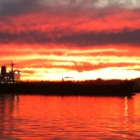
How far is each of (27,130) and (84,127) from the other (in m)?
5.29

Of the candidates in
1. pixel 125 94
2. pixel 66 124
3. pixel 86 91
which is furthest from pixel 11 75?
pixel 66 124

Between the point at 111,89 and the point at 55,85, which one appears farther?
the point at 55,85

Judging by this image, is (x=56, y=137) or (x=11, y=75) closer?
(x=56, y=137)

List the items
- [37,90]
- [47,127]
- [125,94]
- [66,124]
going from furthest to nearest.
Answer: [37,90] → [125,94] → [66,124] → [47,127]

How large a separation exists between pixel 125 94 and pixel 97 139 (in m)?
113

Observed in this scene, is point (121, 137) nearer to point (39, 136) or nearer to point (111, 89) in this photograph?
point (39, 136)

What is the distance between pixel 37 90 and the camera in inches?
6102

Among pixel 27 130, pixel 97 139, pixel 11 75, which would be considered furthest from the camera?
pixel 11 75

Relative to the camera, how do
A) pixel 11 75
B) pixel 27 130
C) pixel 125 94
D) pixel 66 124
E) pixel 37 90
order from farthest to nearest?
pixel 11 75 < pixel 37 90 < pixel 125 94 < pixel 66 124 < pixel 27 130

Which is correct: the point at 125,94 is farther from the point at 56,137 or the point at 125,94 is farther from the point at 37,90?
the point at 56,137

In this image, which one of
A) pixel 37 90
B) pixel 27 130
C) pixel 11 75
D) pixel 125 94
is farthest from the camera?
pixel 11 75

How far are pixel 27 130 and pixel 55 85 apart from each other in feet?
412

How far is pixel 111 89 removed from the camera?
5719 inches

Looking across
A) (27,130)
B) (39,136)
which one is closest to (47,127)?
(27,130)
